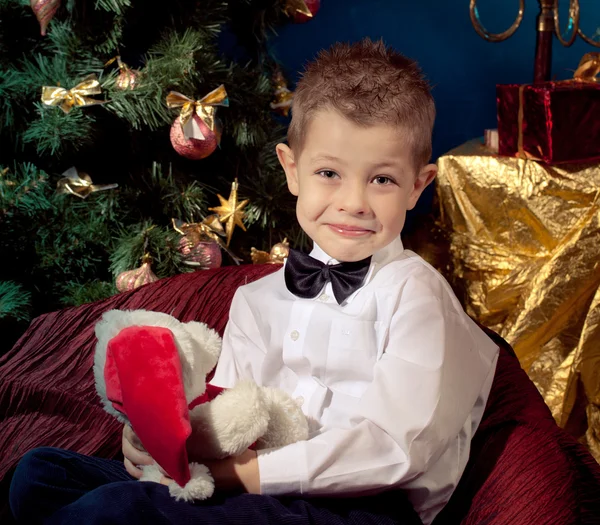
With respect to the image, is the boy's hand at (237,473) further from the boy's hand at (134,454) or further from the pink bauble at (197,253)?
the pink bauble at (197,253)

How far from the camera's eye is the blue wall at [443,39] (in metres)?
2.17

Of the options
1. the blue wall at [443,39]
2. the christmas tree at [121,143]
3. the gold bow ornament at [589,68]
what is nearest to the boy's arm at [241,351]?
the christmas tree at [121,143]

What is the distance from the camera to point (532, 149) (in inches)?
67.5

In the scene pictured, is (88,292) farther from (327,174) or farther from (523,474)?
(523,474)

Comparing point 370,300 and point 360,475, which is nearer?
point 360,475

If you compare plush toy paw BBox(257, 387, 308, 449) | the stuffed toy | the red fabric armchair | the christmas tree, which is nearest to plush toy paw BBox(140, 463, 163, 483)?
the stuffed toy

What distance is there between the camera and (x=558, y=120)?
5.42ft

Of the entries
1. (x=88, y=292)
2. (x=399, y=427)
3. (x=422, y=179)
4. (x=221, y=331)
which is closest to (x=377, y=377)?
(x=399, y=427)

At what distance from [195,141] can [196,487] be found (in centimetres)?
95

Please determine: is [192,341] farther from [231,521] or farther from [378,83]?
[378,83]

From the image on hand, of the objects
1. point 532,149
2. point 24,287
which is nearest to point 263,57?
point 532,149

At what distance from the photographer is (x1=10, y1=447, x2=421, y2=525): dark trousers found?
796mm

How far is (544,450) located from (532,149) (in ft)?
3.20

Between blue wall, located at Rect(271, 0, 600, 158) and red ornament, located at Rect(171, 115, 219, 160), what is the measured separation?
0.71 meters
